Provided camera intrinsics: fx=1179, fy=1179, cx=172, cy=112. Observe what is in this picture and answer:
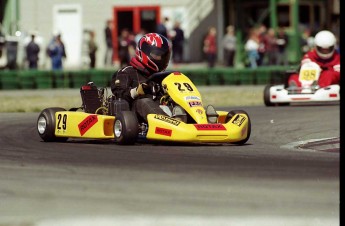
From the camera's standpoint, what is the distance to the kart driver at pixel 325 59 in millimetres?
20094

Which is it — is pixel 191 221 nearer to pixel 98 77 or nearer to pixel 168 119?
pixel 168 119

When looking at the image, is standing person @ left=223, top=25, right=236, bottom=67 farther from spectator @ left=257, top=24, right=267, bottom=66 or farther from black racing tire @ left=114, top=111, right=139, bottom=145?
black racing tire @ left=114, top=111, right=139, bottom=145

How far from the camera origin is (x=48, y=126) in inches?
498

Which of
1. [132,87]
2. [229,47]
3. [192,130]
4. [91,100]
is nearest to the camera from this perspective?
[192,130]

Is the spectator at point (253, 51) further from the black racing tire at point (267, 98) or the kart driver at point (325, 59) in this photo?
the black racing tire at point (267, 98)

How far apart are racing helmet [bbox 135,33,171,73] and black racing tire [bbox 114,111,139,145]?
3.24 feet

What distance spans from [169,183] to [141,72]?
3828 mm

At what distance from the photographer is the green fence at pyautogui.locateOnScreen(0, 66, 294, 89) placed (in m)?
27.1

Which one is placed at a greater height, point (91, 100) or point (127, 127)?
point (91, 100)

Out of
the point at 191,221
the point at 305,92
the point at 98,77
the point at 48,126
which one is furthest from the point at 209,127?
the point at 98,77

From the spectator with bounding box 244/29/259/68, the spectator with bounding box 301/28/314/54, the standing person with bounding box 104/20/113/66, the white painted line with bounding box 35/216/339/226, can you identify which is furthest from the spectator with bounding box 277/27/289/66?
the white painted line with bounding box 35/216/339/226

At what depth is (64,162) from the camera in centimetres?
1034

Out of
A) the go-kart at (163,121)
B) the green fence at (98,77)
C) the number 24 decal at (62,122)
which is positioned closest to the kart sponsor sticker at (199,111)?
the go-kart at (163,121)
